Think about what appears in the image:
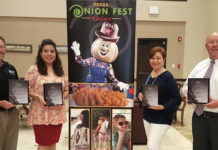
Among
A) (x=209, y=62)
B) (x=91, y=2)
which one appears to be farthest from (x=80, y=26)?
(x=209, y=62)

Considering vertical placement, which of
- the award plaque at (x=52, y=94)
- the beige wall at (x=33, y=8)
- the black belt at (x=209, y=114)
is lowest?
the black belt at (x=209, y=114)

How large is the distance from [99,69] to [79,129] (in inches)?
32.9

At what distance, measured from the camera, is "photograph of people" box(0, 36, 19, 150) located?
2.13 metres

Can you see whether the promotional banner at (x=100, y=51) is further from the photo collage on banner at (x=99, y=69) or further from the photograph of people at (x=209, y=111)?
the photograph of people at (x=209, y=111)

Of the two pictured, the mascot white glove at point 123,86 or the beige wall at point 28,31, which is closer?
the mascot white glove at point 123,86

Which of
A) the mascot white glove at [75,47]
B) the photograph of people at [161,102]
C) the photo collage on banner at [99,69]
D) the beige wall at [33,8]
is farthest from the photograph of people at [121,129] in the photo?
the beige wall at [33,8]

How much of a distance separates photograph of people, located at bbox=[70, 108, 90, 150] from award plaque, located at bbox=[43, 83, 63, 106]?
0.43 meters

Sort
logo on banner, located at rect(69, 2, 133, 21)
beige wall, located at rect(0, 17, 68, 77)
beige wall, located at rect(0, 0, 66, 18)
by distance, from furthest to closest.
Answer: beige wall, located at rect(0, 17, 68, 77) → beige wall, located at rect(0, 0, 66, 18) → logo on banner, located at rect(69, 2, 133, 21)

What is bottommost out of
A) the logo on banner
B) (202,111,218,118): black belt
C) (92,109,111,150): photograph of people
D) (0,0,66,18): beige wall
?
(92,109,111,150): photograph of people

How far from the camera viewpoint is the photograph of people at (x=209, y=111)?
80.0 inches

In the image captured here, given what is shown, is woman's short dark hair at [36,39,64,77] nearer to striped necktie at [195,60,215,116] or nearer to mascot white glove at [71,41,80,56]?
mascot white glove at [71,41,80,56]

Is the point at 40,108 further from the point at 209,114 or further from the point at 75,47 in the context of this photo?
the point at 209,114

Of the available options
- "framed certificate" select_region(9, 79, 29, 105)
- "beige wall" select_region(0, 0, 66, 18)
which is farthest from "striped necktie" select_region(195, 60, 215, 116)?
"beige wall" select_region(0, 0, 66, 18)

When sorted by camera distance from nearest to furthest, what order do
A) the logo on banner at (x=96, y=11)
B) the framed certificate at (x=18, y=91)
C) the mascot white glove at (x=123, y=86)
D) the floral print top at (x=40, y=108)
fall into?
1. the framed certificate at (x=18, y=91)
2. the floral print top at (x=40, y=108)
3. the logo on banner at (x=96, y=11)
4. the mascot white glove at (x=123, y=86)
